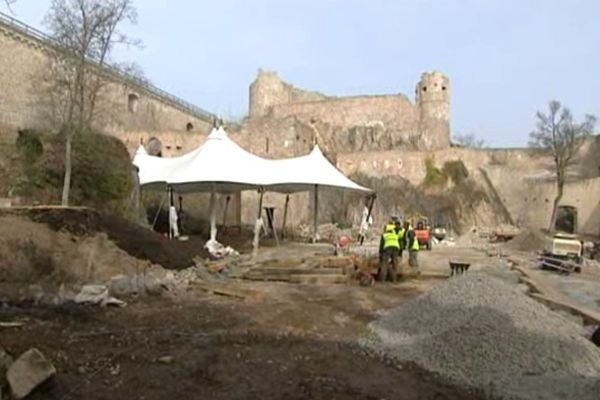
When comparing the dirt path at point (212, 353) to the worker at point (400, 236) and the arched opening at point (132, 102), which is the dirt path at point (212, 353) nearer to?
the worker at point (400, 236)

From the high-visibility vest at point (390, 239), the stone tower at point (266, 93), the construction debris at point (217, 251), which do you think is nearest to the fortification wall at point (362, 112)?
the stone tower at point (266, 93)

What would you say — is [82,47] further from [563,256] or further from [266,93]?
[266,93]

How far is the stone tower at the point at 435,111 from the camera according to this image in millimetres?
52219

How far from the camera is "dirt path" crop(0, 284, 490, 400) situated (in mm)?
5828

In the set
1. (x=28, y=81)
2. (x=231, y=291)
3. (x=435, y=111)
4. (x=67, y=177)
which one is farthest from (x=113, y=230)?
(x=435, y=111)

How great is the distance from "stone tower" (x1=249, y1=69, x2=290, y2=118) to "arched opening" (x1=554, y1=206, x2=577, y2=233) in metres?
25.2

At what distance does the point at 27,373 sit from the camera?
5.27 metres

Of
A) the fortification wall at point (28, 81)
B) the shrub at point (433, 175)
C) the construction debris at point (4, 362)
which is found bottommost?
the construction debris at point (4, 362)

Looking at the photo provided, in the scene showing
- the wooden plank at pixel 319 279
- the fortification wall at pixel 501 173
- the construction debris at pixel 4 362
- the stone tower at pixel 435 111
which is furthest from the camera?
the stone tower at pixel 435 111

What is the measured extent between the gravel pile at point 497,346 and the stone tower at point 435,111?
4373 cm

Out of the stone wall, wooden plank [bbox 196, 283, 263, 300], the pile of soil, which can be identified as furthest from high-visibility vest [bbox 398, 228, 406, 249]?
the stone wall

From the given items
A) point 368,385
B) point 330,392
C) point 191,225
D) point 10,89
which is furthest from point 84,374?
point 10,89

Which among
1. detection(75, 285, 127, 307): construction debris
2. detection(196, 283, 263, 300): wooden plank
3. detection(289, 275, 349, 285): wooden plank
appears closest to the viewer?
detection(75, 285, 127, 307): construction debris

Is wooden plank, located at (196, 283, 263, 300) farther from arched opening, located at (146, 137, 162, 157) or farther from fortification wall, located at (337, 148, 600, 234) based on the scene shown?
fortification wall, located at (337, 148, 600, 234)
